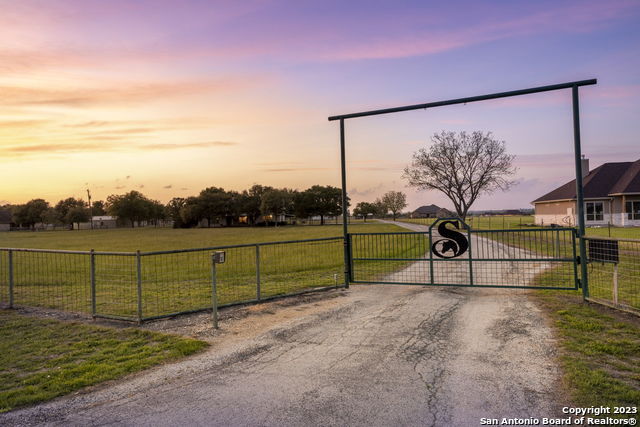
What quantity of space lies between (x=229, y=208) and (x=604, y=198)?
89.1 m

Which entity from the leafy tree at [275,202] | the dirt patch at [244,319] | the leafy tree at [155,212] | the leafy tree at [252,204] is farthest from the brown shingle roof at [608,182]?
the leafy tree at [155,212]

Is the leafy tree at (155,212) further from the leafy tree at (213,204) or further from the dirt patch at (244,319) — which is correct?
the dirt patch at (244,319)

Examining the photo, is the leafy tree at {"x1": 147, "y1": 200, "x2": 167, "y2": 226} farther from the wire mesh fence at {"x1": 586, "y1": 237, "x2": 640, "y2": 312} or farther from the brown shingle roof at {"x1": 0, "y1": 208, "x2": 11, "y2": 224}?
the wire mesh fence at {"x1": 586, "y1": 237, "x2": 640, "y2": 312}

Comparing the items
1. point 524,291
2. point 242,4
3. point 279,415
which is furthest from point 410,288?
point 242,4

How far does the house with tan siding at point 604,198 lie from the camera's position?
129 feet

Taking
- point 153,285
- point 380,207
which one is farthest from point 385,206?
point 153,285

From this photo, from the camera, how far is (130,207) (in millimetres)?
128625

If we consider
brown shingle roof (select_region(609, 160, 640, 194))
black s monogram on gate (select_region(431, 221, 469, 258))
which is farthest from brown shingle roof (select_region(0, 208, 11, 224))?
brown shingle roof (select_region(609, 160, 640, 194))

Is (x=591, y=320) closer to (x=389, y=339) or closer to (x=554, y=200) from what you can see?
(x=389, y=339)

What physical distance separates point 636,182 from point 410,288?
39877mm

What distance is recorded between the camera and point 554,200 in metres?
45.9

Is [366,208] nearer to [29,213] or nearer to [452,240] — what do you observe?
[29,213]

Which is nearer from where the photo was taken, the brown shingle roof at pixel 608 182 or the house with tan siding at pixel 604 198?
the house with tan siding at pixel 604 198

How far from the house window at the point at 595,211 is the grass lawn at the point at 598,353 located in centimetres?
4030
